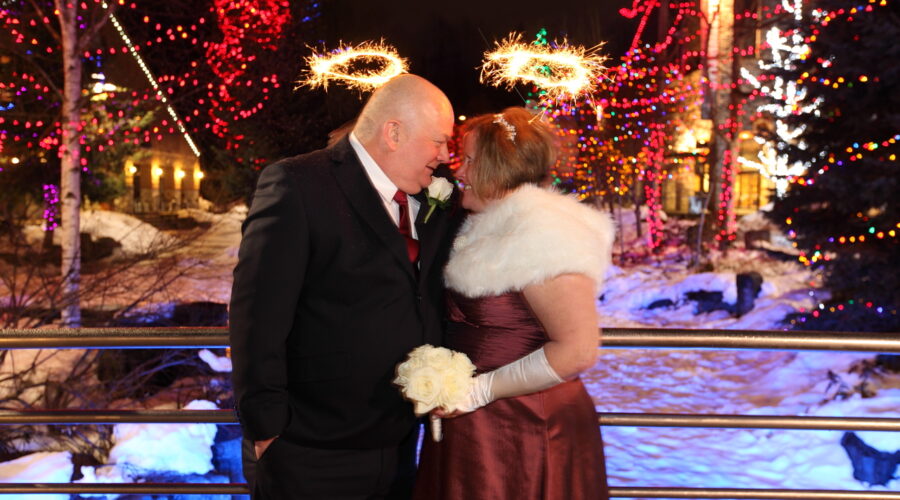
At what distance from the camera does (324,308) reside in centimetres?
227

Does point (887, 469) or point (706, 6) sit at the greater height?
point (706, 6)

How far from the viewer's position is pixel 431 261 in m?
2.46

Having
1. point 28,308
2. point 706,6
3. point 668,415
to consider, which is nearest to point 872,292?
point 668,415

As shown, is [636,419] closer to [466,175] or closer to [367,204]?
[466,175]

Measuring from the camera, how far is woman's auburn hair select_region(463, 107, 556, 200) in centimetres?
237

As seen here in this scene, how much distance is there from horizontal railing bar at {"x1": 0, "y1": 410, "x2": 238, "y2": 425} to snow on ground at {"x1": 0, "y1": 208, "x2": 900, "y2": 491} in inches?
91.3

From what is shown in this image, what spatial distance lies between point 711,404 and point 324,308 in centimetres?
687

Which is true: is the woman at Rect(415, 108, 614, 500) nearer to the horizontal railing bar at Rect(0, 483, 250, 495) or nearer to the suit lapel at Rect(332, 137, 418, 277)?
the suit lapel at Rect(332, 137, 418, 277)

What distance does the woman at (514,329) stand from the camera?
2.24 metres

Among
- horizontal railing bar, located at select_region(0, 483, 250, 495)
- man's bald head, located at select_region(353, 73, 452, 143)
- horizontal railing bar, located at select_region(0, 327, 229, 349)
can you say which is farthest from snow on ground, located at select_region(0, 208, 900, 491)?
man's bald head, located at select_region(353, 73, 452, 143)

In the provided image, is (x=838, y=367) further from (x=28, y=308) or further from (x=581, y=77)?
(x=28, y=308)

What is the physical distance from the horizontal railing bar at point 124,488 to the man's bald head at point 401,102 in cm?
151

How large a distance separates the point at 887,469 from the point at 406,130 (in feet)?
17.0

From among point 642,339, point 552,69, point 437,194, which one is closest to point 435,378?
point 437,194
